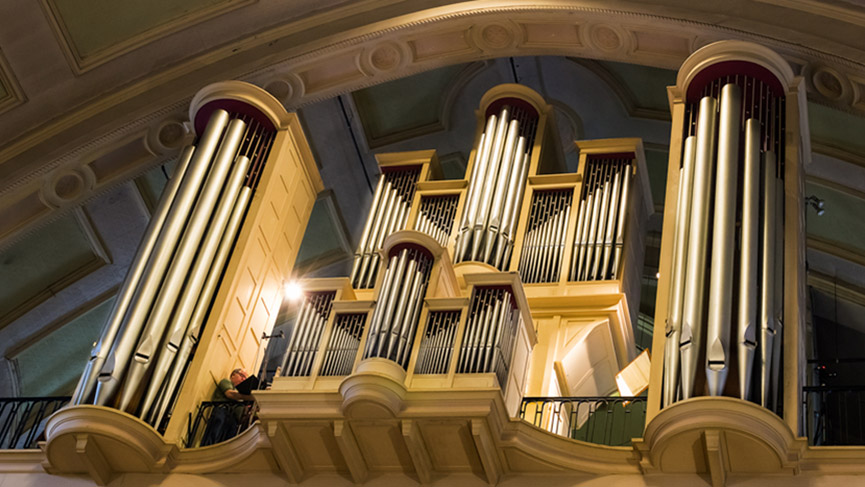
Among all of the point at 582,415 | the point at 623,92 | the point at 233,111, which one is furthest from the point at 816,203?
the point at 233,111

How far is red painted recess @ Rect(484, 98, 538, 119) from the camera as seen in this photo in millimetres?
11844

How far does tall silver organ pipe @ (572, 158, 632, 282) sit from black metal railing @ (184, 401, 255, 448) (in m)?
2.89

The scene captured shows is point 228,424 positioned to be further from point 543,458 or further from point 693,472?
point 693,472

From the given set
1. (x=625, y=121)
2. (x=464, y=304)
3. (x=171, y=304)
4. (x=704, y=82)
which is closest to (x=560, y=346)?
(x=464, y=304)

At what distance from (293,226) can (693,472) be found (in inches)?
176

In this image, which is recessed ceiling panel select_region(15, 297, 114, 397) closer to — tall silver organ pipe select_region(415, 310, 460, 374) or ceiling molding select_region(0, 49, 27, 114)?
ceiling molding select_region(0, 49, 27, 114)

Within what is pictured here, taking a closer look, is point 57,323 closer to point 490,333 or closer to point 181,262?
point 181,262

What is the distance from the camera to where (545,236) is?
10531mm

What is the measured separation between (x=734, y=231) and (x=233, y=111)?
4555 mm

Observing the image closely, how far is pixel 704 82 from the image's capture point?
376 inches

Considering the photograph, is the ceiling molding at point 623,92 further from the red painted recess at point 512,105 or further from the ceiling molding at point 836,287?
the ceiling molding at point 836,287

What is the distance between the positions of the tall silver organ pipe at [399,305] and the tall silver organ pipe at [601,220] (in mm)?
1904

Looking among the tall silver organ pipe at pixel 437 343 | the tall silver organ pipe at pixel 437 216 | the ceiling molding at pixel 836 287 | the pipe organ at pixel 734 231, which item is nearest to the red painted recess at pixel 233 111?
the tall silver organ pipe at pixel 437 216

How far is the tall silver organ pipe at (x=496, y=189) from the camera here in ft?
34.2
